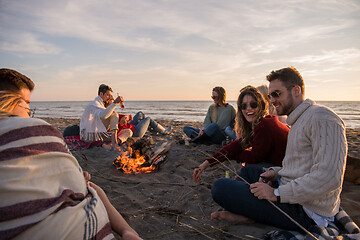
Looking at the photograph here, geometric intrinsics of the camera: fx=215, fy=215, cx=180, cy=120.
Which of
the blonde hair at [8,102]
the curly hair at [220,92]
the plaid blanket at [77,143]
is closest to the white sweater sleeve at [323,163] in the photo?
the blonde hair at [8,102]

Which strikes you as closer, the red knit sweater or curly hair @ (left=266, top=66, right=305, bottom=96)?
curly hair @ (left=266, top=66, right=305, bottom=96)

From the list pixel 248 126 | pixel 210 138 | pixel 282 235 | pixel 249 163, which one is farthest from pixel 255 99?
pixel 210 138

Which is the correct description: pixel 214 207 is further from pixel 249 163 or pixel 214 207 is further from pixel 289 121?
pixel 289 121

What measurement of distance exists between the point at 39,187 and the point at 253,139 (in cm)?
243

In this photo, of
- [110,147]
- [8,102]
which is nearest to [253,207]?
[8,102]

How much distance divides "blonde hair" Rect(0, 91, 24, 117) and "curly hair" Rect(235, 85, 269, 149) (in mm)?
2782

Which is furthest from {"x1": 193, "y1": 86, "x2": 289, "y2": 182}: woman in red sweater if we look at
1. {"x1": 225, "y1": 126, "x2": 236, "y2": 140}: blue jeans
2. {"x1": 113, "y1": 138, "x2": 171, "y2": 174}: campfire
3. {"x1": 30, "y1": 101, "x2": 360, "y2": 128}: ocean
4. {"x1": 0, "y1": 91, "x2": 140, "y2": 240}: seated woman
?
{"x1": 30, "y1": 101, "x2": 360, "y2": 128}: ocean

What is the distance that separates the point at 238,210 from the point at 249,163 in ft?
2.84

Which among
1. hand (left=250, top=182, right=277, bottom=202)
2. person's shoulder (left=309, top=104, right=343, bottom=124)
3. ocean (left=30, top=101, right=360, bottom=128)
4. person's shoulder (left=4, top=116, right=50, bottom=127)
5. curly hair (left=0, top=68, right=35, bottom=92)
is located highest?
curly hair (left=0, top=68, right=35, bottom=92)

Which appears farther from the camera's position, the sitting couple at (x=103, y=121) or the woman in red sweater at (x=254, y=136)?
the sitting couple at (x=103, y=121)

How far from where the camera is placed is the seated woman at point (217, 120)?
6.35m

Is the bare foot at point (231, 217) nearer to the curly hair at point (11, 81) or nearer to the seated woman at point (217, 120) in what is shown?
the curly hair at point (11, 81)

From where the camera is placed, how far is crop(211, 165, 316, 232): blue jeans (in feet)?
6.67

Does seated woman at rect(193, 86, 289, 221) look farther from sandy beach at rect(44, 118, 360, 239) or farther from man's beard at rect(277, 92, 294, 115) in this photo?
man's beard at rect(277, 92, 294, 115)
